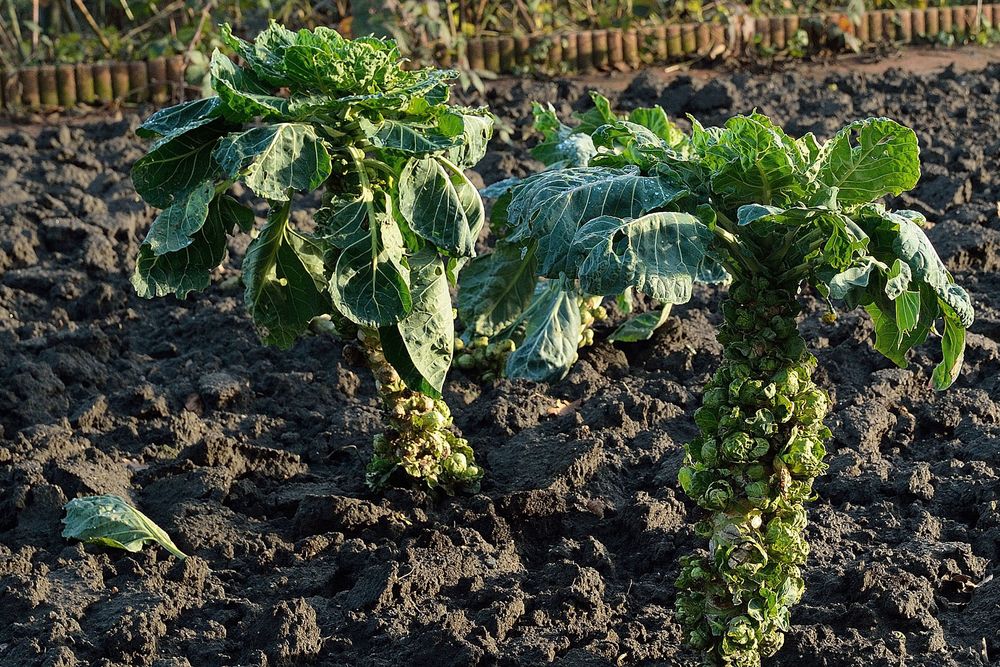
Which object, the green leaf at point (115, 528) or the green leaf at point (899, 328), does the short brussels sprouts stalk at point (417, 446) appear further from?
the green leaf at point (899, 328)

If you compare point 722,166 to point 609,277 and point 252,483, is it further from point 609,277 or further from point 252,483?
point 252,483

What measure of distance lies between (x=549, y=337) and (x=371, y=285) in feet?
2.53

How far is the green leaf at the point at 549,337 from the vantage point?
12.0 ft

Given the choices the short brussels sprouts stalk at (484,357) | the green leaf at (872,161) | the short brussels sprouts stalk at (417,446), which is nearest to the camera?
the green leaf at (872,161)

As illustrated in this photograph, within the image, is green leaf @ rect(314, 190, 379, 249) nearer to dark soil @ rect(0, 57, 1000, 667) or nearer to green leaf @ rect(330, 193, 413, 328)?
green leaf @ rect(330, 193, 413, 328)

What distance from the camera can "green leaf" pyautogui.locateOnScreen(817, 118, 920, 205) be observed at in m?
2.56

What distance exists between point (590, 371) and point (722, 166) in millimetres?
2020

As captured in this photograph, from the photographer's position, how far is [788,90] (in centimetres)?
749

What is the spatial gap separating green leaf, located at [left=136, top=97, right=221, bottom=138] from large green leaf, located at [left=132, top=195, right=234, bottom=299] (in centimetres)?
24

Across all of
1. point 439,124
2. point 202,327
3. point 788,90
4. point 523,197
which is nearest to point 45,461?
point 202,327

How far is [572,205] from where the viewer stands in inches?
102

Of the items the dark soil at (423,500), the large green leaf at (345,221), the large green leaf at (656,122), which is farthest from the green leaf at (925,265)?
the large green leaf at (345,221)

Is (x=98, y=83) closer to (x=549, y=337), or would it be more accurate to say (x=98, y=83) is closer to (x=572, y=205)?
(x=549, y=337)

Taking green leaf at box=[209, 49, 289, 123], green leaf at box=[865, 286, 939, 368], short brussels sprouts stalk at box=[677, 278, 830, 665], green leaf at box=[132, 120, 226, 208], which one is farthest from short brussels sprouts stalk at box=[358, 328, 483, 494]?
green leaf at box=[865, 286, 939, 368]
